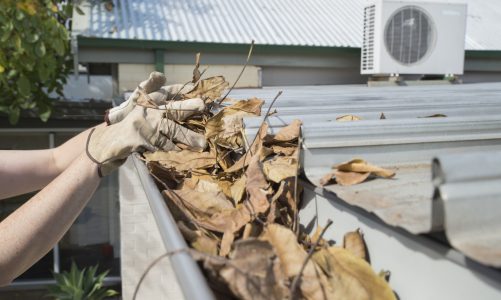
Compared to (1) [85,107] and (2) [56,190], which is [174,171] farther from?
(1) [85,107]

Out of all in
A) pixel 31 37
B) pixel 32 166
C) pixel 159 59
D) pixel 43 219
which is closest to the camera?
pixel 43 219

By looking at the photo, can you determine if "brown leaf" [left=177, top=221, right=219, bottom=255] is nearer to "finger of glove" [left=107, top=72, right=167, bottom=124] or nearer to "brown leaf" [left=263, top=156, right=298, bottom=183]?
"brown leaf" [left=263, top=156, right=298, bottom=183]

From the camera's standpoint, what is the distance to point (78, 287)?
21.3ft

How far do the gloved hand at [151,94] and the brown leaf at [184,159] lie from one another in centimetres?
45

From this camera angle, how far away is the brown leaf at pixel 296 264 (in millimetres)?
921

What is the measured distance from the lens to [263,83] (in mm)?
6746

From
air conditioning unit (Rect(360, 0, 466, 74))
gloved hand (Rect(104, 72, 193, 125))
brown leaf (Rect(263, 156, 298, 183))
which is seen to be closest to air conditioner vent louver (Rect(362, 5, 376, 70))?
air conditioning unit (Rect(360, 0, 466, 74))

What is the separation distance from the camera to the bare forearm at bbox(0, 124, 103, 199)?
8.11ft

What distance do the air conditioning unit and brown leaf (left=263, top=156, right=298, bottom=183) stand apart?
5112 millimetres

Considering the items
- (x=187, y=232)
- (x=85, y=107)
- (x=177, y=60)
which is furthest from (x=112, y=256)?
(x=187, y=232)

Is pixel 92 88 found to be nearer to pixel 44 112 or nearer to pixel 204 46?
pixel 44 112

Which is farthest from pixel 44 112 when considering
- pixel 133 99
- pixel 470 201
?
pixel 470 201

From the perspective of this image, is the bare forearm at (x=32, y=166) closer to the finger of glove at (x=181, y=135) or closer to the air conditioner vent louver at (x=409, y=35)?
the finger of glove at (x=181, y=135)

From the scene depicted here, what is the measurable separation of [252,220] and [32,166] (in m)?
1.82
